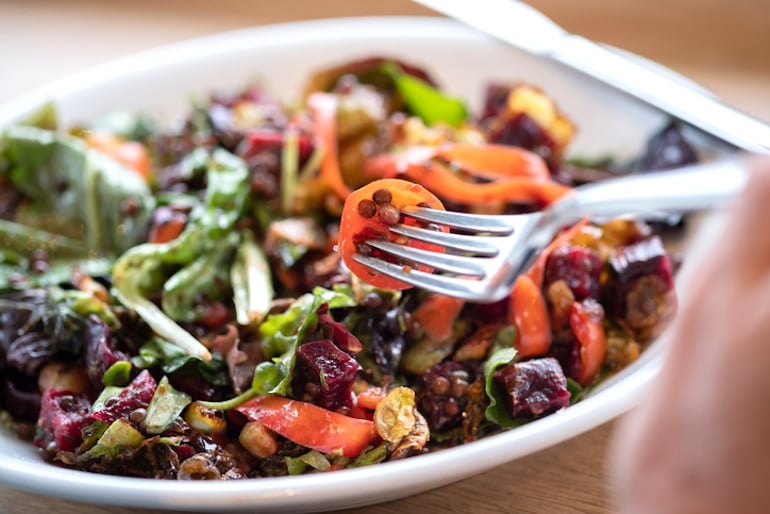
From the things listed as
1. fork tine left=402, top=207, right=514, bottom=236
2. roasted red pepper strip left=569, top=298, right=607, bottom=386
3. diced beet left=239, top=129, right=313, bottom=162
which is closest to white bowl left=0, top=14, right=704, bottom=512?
roasted red pepper strip left=569, top=298, right=607, bottom=386

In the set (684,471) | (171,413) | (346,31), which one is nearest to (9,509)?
(171,413)

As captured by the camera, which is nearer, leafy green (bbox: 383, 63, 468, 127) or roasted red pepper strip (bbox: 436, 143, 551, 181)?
roasted red pepper strip (bbox: 436, 143, 551, 181)

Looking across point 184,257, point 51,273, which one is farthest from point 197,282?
point 51,273

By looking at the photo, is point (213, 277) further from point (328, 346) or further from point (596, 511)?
point (596, 511)

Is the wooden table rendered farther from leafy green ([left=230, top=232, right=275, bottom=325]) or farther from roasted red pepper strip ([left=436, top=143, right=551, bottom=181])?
leafy green ([left=230, top=232, right=275, bottom=325])

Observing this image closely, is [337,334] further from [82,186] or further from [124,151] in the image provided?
[124,151]

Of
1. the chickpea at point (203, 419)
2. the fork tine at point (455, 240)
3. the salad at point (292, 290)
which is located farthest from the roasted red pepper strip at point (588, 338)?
the chickpea at point (203, 419)

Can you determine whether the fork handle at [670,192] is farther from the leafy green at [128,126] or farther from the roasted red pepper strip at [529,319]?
the leafy green at [128,126]
